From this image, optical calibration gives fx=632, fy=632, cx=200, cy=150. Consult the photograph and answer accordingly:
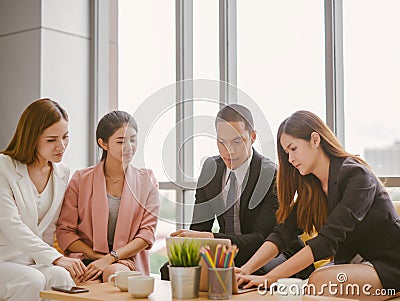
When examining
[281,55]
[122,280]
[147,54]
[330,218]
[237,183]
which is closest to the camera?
[122,280]

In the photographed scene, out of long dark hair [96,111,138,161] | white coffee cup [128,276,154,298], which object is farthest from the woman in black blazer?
long dark hair [96,111,138,161]

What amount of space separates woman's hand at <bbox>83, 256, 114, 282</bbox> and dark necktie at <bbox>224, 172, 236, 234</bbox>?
59 cm

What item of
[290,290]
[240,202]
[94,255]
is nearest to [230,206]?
[240,202]

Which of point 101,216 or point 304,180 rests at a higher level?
point 304,180

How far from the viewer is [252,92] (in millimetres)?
3785

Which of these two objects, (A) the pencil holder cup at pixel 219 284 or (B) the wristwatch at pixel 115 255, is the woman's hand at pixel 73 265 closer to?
(B) the wristwatch at pixel 115 255

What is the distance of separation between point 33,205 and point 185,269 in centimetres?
124

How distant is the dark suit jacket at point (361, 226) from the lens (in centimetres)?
244

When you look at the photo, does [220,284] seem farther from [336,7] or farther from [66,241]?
[336,7]

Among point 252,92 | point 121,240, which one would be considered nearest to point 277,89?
point 252,92

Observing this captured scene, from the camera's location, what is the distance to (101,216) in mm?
3217

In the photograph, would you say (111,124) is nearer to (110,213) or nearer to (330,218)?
(110,213)

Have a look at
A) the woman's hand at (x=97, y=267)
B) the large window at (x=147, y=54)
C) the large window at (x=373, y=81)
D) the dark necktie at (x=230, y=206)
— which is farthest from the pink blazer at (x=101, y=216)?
the large window at (x=373, y=81)

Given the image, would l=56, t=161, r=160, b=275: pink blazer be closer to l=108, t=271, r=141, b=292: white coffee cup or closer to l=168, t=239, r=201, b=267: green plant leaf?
l=108, t=271, r=141, b=292: white coffee cup
